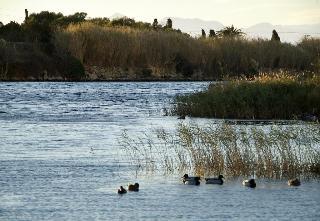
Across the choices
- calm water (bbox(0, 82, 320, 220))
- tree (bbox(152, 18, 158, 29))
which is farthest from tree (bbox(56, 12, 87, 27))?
calm water (bbox(0, 82, 320, 220))

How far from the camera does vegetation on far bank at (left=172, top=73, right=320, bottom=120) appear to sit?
38531 mm

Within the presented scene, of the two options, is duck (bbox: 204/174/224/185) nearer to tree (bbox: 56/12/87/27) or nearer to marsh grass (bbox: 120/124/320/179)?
marsh grass (bbox: 120/124/320/179)

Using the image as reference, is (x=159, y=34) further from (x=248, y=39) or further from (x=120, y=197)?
(x=120, y=197)

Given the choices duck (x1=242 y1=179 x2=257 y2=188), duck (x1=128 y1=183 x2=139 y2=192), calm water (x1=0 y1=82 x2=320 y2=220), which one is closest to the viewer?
calm water (x1=0 y1=82 x2=320 y2=220)

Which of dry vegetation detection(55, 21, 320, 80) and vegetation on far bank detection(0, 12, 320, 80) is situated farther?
dry vegetation detection(55, 21, 320, 80)

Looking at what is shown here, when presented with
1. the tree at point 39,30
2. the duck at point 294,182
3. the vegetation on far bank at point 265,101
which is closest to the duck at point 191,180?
the duck at point 294,182

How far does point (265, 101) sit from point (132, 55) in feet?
153

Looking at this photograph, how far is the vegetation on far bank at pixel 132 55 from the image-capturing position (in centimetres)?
8369

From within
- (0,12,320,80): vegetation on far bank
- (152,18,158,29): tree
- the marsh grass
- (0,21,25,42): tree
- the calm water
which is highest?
(152,18,158,29): tree

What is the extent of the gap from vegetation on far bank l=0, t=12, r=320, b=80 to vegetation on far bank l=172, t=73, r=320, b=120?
140 feet

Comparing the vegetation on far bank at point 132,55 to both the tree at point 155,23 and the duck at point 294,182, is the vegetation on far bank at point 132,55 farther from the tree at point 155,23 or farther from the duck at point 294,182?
the duck at point 294,182

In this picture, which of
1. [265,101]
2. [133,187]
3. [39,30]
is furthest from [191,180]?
[39,30]

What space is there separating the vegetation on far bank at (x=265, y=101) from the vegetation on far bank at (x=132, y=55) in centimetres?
4263

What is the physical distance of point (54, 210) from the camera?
1852 cm
